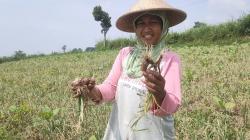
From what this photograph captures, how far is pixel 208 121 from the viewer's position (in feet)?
14.6

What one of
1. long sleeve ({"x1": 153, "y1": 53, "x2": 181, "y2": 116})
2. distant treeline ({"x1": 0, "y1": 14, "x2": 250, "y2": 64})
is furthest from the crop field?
distant treeline ({"x1": 0, "y1": 14, "x2": 250, "y2": 64})

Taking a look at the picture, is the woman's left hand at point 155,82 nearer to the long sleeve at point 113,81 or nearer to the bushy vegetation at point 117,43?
the long sleeve at point 113,81

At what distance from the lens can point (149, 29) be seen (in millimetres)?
2826

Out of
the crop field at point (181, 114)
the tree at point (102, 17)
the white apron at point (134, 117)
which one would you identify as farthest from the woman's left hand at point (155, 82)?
the tree at point (102, 17)

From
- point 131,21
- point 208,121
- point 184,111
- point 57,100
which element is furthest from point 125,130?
point 57,100

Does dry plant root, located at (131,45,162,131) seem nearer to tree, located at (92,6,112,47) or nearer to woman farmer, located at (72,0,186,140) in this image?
woman farmer, located at (72,0,186,140)

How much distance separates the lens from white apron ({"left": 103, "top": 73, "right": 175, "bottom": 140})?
9.26 feet

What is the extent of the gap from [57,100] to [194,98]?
179cm

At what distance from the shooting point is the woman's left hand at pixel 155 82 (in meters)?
2.28

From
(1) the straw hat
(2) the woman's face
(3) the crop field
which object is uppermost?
(1) the straw hat

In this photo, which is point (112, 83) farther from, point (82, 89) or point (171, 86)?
point (171, 86)

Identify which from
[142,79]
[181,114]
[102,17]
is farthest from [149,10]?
[102,17]

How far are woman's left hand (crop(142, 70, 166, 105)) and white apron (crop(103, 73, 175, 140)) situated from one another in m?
0.33

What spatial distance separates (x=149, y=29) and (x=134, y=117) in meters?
0.53
